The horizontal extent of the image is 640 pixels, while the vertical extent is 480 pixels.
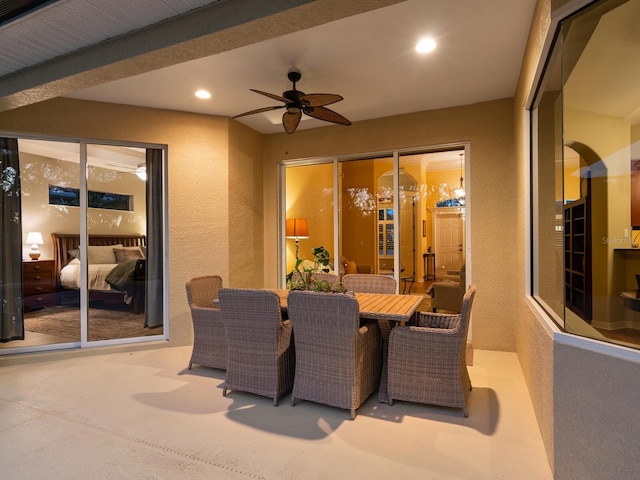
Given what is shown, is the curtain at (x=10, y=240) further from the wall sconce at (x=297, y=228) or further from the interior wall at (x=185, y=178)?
the wall sconce at (x=297, y=228)

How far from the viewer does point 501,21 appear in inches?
105

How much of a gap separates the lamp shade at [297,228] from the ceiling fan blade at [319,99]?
8.06 ft

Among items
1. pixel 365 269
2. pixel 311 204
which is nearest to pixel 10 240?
pixel 311 204

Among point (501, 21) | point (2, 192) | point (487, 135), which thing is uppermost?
point (501, 21)

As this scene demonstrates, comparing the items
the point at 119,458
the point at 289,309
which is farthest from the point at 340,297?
the point at 119,458

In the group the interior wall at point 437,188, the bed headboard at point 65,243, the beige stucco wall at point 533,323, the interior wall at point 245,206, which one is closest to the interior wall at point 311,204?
the interior wall at point 245,206

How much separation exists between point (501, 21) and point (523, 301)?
230 cm

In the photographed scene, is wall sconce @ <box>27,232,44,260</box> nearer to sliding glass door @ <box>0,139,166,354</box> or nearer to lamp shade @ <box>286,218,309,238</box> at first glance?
sliding glass door @ <box>0,139,166,354</box>

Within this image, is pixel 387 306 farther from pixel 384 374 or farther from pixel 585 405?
pixel 585 405

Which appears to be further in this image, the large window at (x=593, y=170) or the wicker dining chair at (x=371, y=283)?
the wicker dining chair at (x=371, y=283)

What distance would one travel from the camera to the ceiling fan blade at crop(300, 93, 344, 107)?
2977mm

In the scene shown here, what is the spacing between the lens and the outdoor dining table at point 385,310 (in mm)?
2686

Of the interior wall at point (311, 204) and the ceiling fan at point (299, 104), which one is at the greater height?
the ceiling fan at point (299, 104)

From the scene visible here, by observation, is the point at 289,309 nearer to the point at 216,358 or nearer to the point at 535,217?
the point at 216,358
